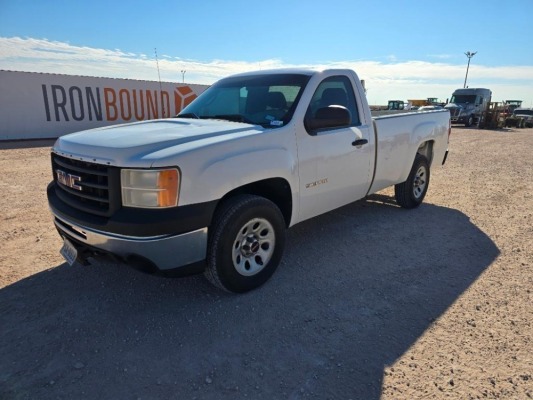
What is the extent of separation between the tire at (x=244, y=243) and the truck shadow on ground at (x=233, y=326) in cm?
20

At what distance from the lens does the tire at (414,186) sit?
5.64 m

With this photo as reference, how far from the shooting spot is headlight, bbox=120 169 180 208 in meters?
2.58

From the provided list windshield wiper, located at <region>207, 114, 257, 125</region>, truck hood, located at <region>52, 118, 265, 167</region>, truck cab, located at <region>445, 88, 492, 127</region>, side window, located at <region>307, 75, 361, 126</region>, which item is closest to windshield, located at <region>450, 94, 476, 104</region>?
truck cab, located at <region>445, 88, 492, 127</region>

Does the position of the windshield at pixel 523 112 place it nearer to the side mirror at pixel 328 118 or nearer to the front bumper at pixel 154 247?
the side mirror at pixel 328 118

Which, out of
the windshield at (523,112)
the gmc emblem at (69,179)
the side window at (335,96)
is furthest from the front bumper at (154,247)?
the windshield at (523,112)

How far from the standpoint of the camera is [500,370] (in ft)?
7.95

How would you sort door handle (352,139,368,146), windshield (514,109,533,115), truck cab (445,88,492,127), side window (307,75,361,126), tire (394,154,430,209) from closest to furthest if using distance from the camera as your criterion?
side window (307,75,361,126)
door handle (352,139,368,146)
tire (394,154,430,209)
truck cab (445,88,492,127)
windshield (514,109,533,115)

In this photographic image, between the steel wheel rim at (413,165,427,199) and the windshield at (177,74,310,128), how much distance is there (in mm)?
2907

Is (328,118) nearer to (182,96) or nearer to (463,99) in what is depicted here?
(182,96)

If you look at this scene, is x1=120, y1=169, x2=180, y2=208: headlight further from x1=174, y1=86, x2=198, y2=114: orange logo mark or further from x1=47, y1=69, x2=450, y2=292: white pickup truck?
x1=174, y1=86, x2=198, y2=114: orange logo mark

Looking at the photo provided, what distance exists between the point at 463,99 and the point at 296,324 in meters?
31.5

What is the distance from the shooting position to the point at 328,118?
357 cm

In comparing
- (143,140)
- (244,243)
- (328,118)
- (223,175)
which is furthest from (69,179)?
(328,118)

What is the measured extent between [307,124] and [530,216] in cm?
421
